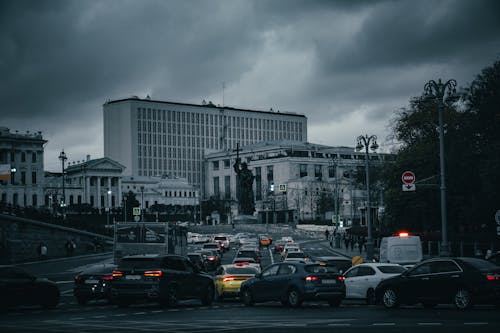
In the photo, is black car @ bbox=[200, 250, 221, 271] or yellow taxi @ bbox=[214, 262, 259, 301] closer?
yellow taxi @ bbox=[214, 262, 259, 301]

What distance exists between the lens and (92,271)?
33.8m

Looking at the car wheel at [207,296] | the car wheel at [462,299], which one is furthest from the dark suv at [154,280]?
the car wheel at [462,299]

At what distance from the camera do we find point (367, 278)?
3225 centimetres

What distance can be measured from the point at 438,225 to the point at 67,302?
2127 inches

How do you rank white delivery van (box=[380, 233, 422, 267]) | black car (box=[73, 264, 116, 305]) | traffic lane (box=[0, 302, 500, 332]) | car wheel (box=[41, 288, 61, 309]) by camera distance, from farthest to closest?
white delivery van (box=[380, 233, 422, 267]) < black car (box=[73, 264, 116, 305]) < car wheel (box=[41, 288, 61, 309]) < traffic lane (box=[0, 302, 500, 332])

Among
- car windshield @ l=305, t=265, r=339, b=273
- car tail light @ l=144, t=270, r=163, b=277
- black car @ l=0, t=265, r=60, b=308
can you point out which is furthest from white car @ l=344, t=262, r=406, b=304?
black car @ l=0, t=265, r=60, b=308

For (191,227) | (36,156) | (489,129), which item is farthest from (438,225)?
(36,156)

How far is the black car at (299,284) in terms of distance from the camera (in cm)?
2920

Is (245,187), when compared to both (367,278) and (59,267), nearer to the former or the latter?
(59,267)

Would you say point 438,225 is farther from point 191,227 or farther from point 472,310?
point 191,227

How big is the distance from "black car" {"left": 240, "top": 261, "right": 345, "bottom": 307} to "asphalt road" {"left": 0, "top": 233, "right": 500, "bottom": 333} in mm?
382

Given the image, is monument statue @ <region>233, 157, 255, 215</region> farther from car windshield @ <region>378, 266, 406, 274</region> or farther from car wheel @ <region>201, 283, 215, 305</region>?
car wheel @ <region>201, 283, 215, 305</region>

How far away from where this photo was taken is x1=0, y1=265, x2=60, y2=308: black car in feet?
94.7

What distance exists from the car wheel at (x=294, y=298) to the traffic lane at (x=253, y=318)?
0.27m
